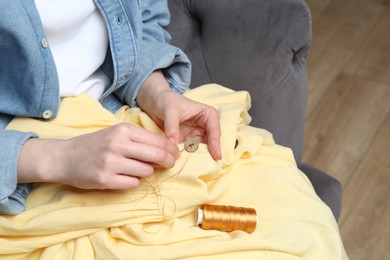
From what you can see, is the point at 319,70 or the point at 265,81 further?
Result: the point at 319,70

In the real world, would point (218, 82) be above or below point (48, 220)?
below

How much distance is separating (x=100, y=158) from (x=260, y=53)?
0.47 meters

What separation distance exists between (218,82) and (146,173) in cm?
44

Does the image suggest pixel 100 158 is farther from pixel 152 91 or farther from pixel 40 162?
pixel 152 91

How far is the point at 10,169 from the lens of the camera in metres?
0.71

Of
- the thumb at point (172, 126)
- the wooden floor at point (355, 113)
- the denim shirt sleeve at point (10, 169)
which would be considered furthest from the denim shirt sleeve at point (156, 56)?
the wooden floor at point (355, 113)

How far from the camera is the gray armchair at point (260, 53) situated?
103cm

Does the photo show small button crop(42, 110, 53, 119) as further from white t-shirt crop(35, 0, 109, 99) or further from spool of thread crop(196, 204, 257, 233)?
spool of thread crop(196, 204, 257, 233)

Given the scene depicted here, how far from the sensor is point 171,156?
2.36 feet

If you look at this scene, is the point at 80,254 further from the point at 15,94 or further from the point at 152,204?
the point at 15,94

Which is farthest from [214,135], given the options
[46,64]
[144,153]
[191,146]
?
[46,64]

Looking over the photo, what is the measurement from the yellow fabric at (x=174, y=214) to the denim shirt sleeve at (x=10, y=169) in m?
0.02

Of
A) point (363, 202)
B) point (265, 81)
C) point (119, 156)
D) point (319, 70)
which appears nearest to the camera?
point (119, 156)

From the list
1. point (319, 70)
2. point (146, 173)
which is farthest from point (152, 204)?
point (319, 70)
